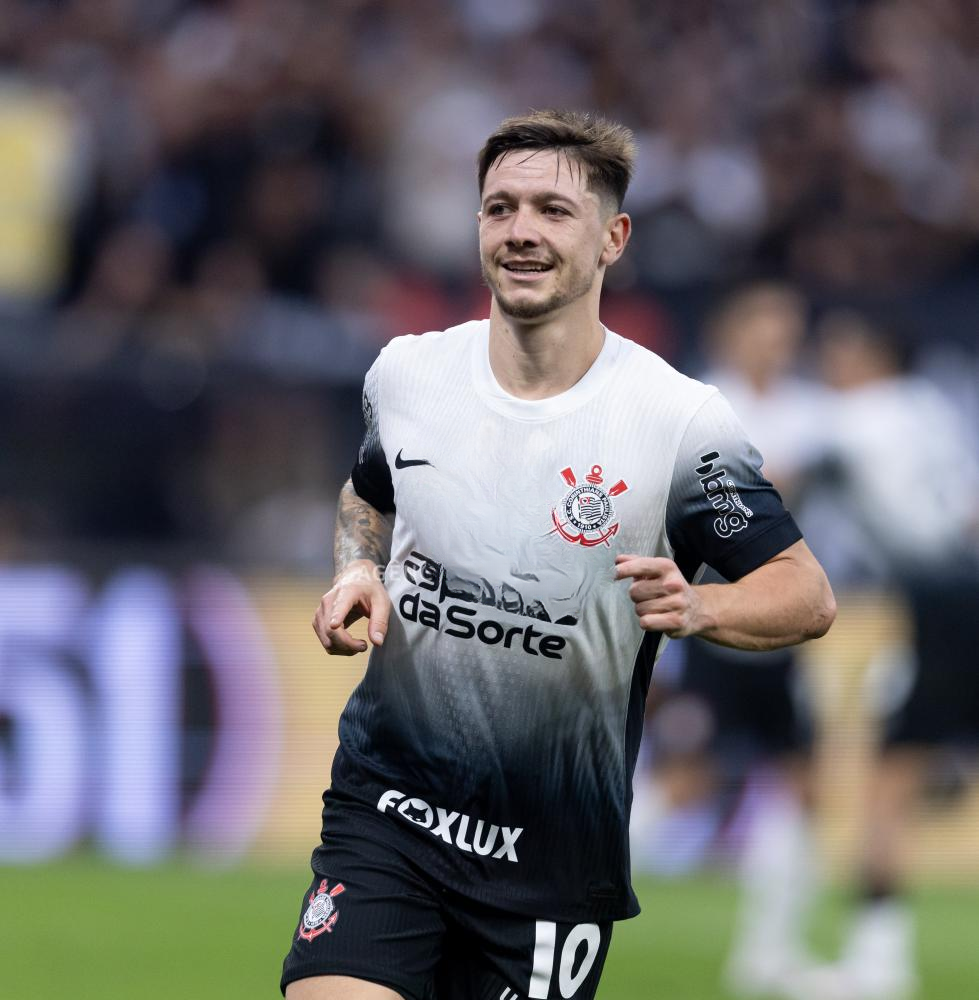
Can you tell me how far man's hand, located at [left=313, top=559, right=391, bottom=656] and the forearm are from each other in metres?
0.70

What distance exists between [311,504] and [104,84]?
3.82 meters

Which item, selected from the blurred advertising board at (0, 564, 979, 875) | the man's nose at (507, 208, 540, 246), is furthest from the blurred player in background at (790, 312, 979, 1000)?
the man's nose at (507, 208, 540, 246)

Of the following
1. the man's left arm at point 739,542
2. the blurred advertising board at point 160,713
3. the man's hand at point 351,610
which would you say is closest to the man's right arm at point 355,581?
the man's hand at point 351,610

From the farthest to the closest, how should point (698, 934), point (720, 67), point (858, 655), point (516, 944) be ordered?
1. point (720, 67)
2. point (858, 655)
3. point (698, 934)
4. point (516, 944)

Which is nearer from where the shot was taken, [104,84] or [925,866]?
[925,866]

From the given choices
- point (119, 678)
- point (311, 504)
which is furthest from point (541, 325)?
point (311, 504)

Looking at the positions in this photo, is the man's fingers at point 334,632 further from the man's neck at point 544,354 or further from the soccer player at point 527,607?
the man's neck at point 544,354

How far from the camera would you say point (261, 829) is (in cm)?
1096

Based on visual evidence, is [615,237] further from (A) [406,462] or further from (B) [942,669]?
(B) [942,669]

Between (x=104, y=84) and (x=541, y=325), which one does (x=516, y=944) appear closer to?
(x=541, y=325)

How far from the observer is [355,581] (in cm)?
434

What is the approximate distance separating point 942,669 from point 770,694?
0.80 meters

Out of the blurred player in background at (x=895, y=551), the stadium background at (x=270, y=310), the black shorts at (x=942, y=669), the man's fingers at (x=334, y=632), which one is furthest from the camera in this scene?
the stadium background at (x=270, y=310)

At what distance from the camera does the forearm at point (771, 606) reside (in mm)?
3984
